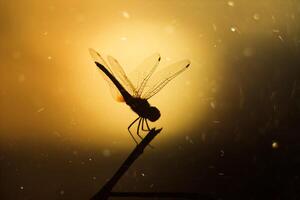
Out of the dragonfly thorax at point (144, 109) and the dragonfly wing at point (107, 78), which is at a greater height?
the dragonfly wing at point (107, 78)

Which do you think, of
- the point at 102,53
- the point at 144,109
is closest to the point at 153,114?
the point at 144,109

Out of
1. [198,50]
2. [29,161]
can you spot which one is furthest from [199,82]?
[29,161]

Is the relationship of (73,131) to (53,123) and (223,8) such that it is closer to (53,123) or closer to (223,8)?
(53,123)

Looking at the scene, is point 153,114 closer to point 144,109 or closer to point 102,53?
point 144,109

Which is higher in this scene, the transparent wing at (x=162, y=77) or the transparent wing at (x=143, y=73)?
the transparent wing at (x=143, y=73)

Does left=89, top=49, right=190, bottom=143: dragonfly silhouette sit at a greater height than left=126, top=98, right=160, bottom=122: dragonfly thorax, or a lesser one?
greater

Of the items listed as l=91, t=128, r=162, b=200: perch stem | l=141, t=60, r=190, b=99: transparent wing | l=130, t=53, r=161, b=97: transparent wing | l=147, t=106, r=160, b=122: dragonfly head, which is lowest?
l=91, t=128, r=162, b=200: perch stem

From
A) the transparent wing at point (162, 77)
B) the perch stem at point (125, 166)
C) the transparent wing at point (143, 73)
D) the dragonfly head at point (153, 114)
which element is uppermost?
the transparent wing at point (143, 73)
